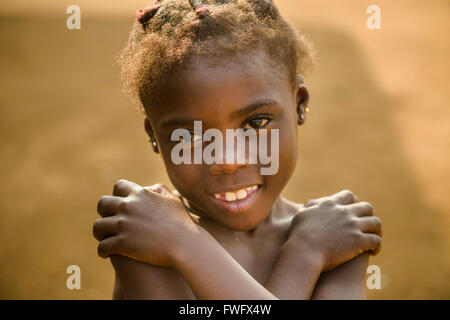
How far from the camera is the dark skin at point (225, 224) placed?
1.13 meters

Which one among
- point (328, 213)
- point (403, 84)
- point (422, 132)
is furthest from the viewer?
point (403, 84)

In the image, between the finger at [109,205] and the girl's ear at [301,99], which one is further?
the girl's ear at [301,99]

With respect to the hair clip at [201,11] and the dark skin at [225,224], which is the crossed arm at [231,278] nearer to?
the dark skin at [225,224]

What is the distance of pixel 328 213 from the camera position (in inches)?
55.5

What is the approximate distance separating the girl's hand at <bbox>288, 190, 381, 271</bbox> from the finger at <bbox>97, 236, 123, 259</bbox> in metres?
0.47

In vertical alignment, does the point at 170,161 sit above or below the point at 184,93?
below

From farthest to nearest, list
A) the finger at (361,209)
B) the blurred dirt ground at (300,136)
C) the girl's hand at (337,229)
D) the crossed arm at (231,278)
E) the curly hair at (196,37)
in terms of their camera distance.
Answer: the blurred dirt ground at (300,136), the finger at (361,209), the girl's hand at (337,229), the curly hair at (196,37), the crossed arm at (231,278)

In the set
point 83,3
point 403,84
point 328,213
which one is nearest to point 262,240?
point 328,213

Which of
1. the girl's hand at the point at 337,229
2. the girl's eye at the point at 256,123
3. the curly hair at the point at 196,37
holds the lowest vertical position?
the girl's hand at the point at 337,229

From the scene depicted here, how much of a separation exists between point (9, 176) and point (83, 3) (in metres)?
3.08

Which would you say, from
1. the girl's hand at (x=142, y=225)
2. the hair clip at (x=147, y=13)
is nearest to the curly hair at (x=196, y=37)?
the hair clip at (x=147, y=13)

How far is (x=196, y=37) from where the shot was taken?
120 cm

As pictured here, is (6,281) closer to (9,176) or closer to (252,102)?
(9,176)

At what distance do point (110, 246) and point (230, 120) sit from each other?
16.2 inches
